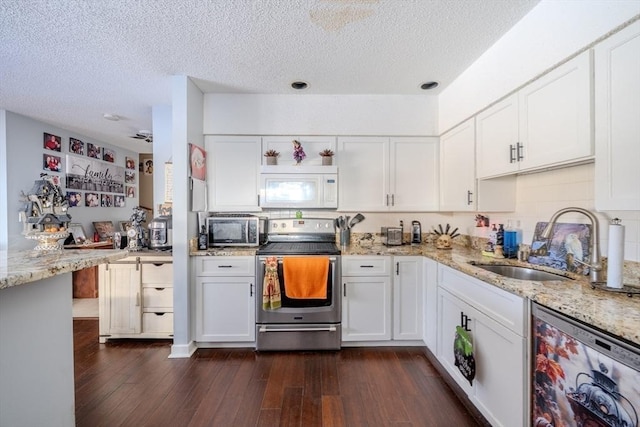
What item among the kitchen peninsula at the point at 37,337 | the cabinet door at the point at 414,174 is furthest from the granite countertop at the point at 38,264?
the cabinet door at the point at 414,174

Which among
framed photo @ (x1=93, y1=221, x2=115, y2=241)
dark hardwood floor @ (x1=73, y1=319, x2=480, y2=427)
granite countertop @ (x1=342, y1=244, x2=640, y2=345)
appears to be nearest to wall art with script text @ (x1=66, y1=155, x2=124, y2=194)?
framed photo @ (x1=93, y1=221, x2=115, y2=241)

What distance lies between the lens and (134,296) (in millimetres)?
2537

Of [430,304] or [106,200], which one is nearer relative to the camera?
[430,304]

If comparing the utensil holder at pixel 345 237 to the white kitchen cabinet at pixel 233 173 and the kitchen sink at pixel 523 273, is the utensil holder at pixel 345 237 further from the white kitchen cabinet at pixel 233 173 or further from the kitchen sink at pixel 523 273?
the kitchen sink at pixel 523 273

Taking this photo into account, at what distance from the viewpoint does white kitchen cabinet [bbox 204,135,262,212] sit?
276 centimetres

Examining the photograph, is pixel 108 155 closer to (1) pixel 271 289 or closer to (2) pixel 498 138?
(1) pixel 271 289

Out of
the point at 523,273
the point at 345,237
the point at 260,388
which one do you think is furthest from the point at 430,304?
the point at 260,388

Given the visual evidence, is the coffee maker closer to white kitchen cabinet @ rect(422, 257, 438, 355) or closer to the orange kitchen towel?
white kitchen cabinet @ rect(422, 257, 438, 355)

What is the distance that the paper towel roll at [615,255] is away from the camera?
1188 mm

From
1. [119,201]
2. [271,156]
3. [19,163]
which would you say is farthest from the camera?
[119,201]

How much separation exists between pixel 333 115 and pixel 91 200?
416 centimetres

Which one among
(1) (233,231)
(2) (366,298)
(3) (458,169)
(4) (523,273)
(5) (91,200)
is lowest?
(2) (366,298)

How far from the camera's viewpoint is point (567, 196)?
171 centimetres

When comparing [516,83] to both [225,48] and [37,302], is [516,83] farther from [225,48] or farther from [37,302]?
[37,302]
